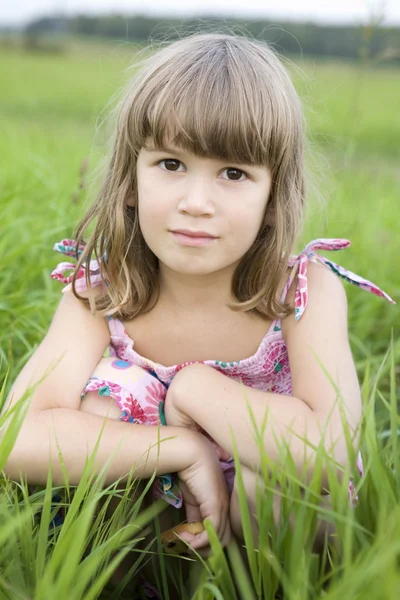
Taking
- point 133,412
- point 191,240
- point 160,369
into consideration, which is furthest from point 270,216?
point 133,412

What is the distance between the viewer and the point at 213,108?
4.63 ft

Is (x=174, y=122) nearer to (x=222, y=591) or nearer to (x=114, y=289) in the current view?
(x=114, y=289)

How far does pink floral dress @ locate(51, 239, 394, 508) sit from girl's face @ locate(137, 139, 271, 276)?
0.64 ft

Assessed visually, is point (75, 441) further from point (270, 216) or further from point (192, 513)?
point (270, 216)

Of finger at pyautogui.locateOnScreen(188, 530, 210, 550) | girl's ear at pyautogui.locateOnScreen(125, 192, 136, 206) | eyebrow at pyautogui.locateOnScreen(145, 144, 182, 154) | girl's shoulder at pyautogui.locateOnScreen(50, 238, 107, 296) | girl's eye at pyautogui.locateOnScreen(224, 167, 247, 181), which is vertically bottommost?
finger at pyautogui.locateOnScreen(188, 530, 210, 550)

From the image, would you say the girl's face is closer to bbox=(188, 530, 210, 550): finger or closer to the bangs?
the bangs

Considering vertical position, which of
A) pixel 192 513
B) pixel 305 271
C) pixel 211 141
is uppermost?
pixel 211 141

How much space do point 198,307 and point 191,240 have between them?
256mm

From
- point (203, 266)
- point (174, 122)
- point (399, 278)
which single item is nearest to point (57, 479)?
point (203, 266)

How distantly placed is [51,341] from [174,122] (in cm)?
52

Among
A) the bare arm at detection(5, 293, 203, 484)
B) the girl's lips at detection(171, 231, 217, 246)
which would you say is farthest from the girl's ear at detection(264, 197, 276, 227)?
the bare arm at detection(5, 293, 203, 484)

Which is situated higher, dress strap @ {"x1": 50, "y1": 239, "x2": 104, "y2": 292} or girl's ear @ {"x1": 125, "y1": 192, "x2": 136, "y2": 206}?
girl's ear @ {"x1": 125, "y1": 192, "x2": 136, "y2": 206}

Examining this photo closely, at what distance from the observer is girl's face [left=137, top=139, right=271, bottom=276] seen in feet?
4.65

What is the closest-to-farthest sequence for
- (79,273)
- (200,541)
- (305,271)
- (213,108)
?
(200,541), (213,108), (305,271), (79,273)
